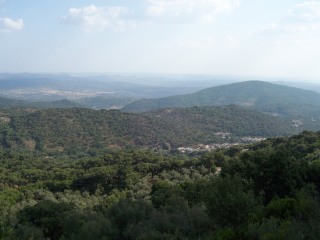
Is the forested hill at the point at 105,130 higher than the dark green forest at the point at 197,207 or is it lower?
lower

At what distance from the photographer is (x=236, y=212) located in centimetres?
1555

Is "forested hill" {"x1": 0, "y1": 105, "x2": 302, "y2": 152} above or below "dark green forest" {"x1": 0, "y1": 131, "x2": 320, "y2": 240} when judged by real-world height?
below

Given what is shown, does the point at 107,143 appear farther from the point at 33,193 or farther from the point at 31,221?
the point at 31,221

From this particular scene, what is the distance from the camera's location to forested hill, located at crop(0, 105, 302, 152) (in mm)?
89188

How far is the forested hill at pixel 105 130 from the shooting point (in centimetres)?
8919

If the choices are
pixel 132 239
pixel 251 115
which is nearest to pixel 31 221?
pixel 132 239

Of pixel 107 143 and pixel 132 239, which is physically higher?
pixel 132 239

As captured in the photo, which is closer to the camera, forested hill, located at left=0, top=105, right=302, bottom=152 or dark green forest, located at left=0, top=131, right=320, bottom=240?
dark green forest, located at left=0, top=131, right=320, bottom=240

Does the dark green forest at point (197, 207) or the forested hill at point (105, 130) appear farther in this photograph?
the forested hill at point (105, 130)

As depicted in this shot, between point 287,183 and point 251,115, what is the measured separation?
388ft

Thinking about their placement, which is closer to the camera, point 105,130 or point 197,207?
point 197,207

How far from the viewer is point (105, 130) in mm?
99438

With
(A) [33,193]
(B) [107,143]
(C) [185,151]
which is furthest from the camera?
(B) [107,143]

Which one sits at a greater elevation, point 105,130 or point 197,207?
point 197,207
